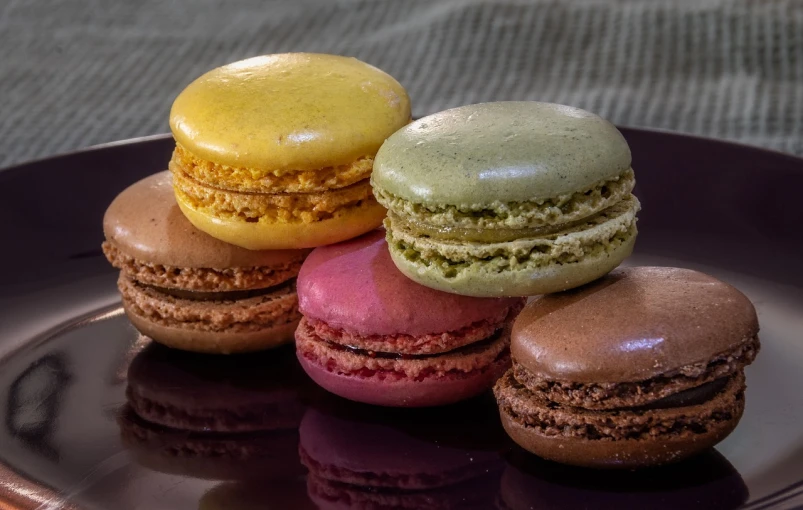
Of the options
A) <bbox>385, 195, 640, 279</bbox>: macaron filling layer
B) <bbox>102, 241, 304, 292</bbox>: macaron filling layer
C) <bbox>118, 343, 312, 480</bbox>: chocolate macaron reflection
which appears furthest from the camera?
<bbox>102, 241, 304, 292</bbox>: macaron filling layer

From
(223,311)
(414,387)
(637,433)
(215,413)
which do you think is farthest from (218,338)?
(637,433)

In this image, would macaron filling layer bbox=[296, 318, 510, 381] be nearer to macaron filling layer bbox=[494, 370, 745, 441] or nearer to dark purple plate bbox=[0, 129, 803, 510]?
dark purple plate bbox=[0, 129, 803, 510]

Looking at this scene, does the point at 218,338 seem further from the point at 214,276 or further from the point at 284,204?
the point at 284,204

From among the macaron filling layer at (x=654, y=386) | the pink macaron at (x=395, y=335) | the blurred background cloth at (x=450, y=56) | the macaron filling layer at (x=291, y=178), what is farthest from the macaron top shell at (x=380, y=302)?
the blurred background cloth at (x=450, y=56)

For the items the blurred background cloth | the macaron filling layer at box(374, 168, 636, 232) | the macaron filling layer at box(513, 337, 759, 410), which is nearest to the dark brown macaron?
the macaron filling layer at box(513, 337, 759, 410)

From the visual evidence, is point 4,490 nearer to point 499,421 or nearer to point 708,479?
point 499,421
